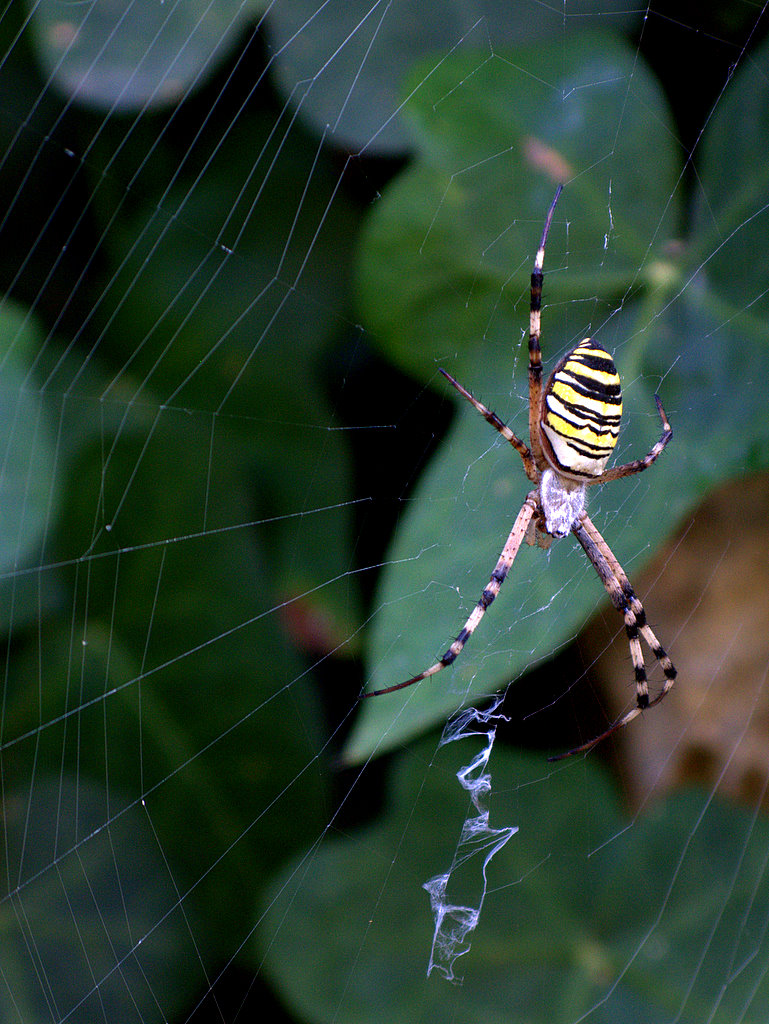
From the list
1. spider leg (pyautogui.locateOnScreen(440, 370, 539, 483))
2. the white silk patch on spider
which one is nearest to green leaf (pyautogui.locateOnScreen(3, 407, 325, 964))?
the white silk patch on spider

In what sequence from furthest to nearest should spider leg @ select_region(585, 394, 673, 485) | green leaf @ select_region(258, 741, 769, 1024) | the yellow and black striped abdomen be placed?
green leaf @ select_region(258, 741, 769, 1024), spider leg @ select_region(585, 394, 673, 485), the yellow and black striped abdomen

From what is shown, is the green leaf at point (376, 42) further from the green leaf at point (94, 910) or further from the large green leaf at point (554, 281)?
the green leaf at point (94, 910)

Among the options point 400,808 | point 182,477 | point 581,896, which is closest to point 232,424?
point 182,477

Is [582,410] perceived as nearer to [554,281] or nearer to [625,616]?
[554,281]

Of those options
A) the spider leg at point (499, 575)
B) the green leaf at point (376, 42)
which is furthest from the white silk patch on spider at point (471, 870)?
the green leaf at point (376, 42)

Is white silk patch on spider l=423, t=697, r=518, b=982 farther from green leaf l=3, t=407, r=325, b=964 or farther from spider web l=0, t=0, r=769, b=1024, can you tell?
green leaf l=3, t=407, r=325, b=964

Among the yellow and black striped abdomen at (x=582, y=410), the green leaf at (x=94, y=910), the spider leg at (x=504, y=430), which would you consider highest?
the yellow and black striped abdomen at (x=582, y=410)
